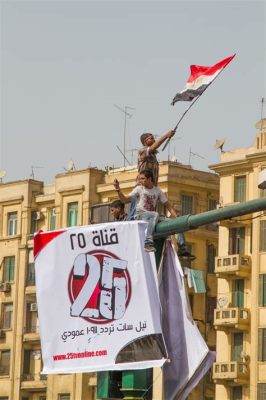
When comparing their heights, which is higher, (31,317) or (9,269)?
(9,269)

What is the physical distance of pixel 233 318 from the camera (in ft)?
234

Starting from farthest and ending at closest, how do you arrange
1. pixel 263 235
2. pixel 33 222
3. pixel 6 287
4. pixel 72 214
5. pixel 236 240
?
pixel 33 222
pixel 6 287
pixel 72 214
pixel 236 240
pixel 263 235

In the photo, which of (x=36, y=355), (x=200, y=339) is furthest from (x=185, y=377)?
(x=36, y=355)

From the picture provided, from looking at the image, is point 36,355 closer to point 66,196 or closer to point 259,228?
point 66,196

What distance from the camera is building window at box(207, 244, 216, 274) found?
255 feet

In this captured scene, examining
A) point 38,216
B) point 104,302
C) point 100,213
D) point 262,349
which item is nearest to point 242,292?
point 262,349

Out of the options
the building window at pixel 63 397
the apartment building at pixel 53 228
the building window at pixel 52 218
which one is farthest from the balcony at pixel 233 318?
the building window at pixel 52 218

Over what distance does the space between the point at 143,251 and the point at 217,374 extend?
50.9 m

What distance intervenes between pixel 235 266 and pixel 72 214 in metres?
13.9

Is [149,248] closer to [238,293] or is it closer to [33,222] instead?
[238,293]

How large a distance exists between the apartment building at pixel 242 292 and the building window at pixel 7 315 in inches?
637

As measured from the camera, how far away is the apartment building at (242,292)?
70.9 meters

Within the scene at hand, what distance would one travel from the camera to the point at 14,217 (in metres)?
87.9

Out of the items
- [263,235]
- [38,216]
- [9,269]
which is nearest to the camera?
[263,235]
